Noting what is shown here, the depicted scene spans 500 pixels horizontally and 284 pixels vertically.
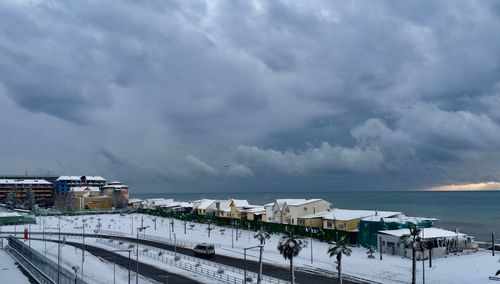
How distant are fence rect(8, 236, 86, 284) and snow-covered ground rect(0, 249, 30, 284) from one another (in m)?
1.04

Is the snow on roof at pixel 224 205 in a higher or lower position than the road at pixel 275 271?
higher

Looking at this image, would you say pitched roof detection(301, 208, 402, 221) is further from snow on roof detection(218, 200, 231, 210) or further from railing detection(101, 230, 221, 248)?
snow on roof detection(218, 200, 231, 210)

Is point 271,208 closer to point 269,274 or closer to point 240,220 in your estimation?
point 240,220

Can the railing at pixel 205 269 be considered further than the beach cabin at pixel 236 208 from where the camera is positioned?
No

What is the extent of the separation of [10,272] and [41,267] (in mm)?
8435

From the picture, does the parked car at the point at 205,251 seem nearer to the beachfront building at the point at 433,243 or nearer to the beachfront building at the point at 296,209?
the beachfront building at the point at 433,243

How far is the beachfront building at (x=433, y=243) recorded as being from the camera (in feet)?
250

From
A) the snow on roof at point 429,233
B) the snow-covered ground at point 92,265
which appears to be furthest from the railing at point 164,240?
the snow on roof at point 429,233

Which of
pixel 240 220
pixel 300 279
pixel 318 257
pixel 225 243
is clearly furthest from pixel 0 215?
pixel 300 279

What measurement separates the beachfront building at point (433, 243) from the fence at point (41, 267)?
4749cm

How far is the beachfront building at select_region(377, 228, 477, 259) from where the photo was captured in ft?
250

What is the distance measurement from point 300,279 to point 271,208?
6763 cm

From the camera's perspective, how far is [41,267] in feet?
204

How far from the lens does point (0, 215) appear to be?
153375 mm
